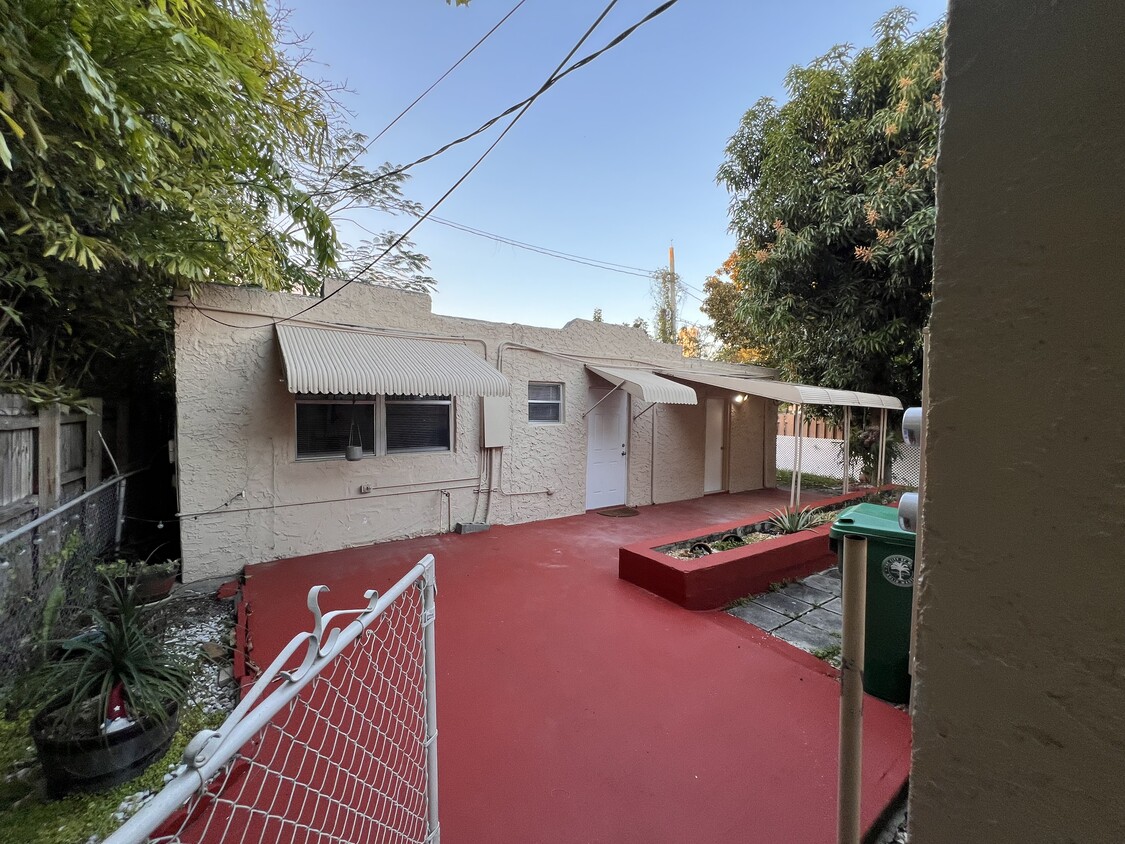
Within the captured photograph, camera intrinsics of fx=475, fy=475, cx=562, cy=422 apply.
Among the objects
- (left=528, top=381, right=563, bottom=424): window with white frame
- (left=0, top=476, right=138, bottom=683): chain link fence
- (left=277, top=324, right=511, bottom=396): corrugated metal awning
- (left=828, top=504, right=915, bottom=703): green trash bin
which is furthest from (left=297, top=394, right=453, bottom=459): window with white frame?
(left=828, top=504, right=915, bottom=703): green trash bin

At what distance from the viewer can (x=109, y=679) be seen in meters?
3.05

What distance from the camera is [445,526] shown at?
8.60 metres

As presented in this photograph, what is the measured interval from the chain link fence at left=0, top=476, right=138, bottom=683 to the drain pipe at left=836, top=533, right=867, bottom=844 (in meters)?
4.49

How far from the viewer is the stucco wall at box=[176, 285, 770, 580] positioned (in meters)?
6.41

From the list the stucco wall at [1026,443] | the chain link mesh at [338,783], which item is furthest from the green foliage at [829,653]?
the stucco wall at [1026,443]

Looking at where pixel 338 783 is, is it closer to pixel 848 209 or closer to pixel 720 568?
pixel 720 568

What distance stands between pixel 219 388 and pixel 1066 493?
26.2 feet

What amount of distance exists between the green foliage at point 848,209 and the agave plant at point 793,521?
5876 mm

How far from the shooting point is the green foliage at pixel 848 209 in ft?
33.3

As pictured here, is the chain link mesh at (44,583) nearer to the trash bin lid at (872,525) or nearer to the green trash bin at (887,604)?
the trash bin lid at (872,525)

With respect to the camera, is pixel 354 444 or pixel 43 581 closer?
pixel 43 581

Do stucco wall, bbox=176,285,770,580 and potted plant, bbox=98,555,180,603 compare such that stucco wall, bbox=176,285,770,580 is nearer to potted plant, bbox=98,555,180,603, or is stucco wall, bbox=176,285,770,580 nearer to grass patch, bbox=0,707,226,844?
potted plant, bbox=98,555,180,603

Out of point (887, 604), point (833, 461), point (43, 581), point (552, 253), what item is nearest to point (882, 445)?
point (833, 461)

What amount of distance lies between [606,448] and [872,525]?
7080mm
